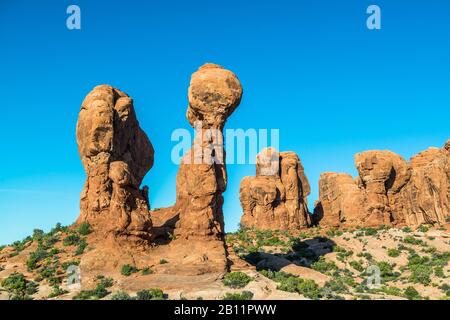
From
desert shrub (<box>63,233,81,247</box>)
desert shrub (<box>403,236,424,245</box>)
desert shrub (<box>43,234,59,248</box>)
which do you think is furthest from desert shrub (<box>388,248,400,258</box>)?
desert shrub (<box>43,234,59,248</box>)

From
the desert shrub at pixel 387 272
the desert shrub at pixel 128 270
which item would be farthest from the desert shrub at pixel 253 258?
the desert shrub at pixel 128 270

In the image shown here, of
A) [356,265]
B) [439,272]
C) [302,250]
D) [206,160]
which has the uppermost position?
[206,160]

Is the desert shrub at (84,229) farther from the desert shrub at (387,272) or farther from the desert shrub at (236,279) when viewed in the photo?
the desert shrub at (387,272)

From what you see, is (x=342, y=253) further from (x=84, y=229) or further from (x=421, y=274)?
(x=84, y=229)

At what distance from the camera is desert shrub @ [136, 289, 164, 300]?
32.7 metres

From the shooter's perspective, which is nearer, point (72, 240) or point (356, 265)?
point (72, 240)

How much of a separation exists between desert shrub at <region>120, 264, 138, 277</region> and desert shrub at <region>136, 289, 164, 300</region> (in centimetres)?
376

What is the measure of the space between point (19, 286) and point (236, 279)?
17.4m

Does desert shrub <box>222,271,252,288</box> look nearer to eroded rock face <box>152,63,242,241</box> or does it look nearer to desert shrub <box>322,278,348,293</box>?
eroded rock face <box>152,63,242,241</box>

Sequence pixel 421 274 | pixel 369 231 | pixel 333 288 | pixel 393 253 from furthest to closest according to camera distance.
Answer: pixel 369 231, pixel 393 253, pixel 421 274, pixel 333 288

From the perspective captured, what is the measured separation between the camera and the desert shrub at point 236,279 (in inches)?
1417

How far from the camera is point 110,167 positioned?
4297 centimetres

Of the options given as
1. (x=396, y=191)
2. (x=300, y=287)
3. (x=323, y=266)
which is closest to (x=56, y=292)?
(x=300, y=287)
